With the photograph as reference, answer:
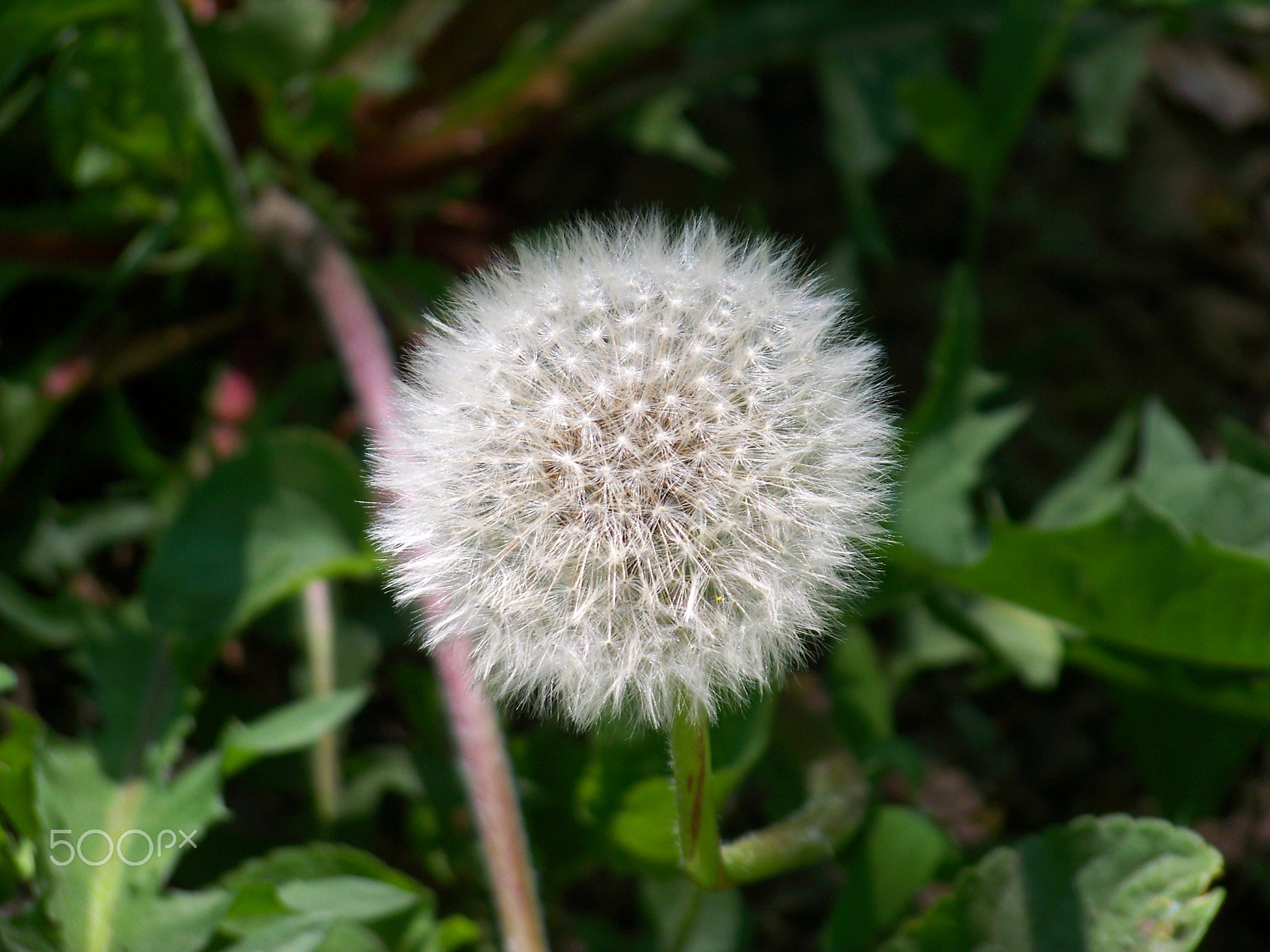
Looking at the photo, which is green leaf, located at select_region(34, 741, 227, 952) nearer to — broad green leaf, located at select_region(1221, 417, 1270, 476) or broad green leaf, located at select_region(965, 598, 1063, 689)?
broad green leaf, located at select_region(965, 598, 1063, 689)

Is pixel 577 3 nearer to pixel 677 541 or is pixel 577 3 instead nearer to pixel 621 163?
pixel 621 163

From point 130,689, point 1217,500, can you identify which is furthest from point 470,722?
point 1217,500

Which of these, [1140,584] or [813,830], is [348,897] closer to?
[813,830]

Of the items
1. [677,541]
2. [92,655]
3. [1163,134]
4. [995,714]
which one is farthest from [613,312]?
[1163,134]

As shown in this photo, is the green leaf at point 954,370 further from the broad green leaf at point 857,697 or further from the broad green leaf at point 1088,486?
the broad green leaf at point 857,697

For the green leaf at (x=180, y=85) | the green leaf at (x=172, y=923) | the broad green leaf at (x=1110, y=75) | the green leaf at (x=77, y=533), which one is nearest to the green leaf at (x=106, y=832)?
the green leaf at (x=172, y=923)
